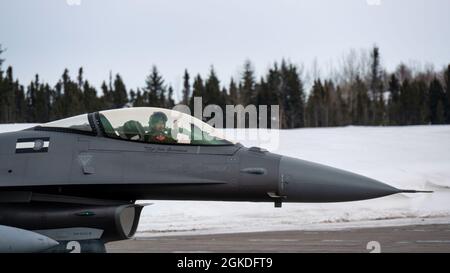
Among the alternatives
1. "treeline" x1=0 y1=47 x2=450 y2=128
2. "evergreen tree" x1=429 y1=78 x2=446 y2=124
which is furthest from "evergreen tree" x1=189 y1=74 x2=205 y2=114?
"evergreen tree" x1=429 y1=78 x2=446 y2=124

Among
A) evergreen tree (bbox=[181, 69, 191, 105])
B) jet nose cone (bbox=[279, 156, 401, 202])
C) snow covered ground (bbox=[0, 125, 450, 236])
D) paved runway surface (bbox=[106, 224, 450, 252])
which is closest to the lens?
jet nose cone (bbox=[279, 156, 401, 202])

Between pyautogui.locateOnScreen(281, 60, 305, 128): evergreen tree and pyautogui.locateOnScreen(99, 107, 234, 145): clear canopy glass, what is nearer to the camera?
pyautogui.locateOnScreen(99, 107, 234, 145): clear canopy glass

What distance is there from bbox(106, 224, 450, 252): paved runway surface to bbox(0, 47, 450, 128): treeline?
207ft

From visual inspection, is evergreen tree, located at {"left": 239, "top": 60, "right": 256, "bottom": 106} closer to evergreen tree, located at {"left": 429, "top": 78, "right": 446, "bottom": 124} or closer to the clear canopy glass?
evergreen tree, located at {"left": 429, "top": 78, "right": 446, "bottom": 124}

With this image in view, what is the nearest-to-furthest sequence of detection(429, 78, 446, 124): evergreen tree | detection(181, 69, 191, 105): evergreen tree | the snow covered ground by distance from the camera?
the snow covered ground, detection(429, 78, 446, 124): evergreen tree, detection(181, 69, 191, 105): evergreen tree

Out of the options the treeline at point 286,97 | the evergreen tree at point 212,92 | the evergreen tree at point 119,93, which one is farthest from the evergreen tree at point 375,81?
the evergreen tree at point 119,93

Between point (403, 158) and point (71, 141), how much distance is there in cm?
1693

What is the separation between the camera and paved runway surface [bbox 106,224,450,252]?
35.2 ft

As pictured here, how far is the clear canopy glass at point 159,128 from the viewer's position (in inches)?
317

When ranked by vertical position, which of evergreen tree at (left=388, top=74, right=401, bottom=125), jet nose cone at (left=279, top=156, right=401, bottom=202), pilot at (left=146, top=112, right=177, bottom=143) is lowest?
jet nose cone at (left=279, top=156, right=401, bottom=202)
